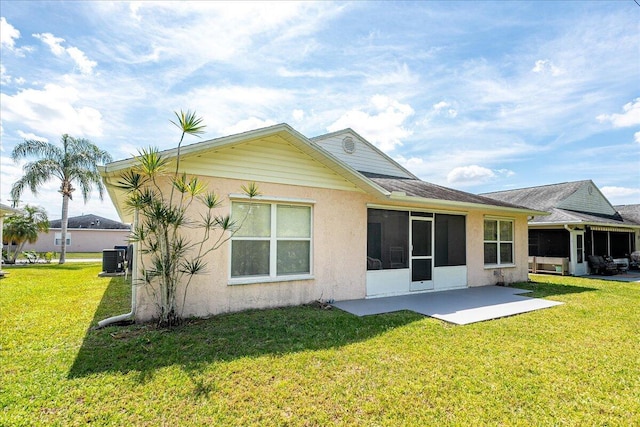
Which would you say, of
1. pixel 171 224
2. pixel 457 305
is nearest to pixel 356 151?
pixel 457 305

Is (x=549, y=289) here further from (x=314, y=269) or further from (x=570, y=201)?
(x=570, y=201)

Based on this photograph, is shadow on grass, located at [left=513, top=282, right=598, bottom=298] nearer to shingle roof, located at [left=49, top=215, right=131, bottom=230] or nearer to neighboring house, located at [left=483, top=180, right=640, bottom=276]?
neighboring house, located at [left=483, top=180, right=640, bottom=276]

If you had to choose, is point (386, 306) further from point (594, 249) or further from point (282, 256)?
point (594, 249)

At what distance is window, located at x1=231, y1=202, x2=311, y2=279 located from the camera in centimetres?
708

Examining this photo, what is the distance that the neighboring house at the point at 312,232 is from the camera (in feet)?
22.1

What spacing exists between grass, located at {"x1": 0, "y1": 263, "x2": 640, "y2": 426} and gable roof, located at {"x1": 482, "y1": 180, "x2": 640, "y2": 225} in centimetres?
1193

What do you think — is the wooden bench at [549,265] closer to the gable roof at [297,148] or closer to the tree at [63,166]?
the gable roof at [297,148]

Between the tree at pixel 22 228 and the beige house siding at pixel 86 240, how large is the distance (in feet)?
41.2

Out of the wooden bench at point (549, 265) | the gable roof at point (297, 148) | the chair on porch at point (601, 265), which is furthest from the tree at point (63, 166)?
the chair on porch at point (601, 265)

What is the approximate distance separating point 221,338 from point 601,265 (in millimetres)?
18037

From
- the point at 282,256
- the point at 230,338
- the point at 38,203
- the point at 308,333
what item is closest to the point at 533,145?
the point at 282,256

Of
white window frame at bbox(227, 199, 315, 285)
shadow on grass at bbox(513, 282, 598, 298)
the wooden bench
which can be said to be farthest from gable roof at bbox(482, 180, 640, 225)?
white window frame at bbox(227, 199, 315, 285)

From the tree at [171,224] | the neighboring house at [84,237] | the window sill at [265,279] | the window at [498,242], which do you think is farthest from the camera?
the neighboring house at [84,237]

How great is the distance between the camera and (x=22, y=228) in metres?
21.0
